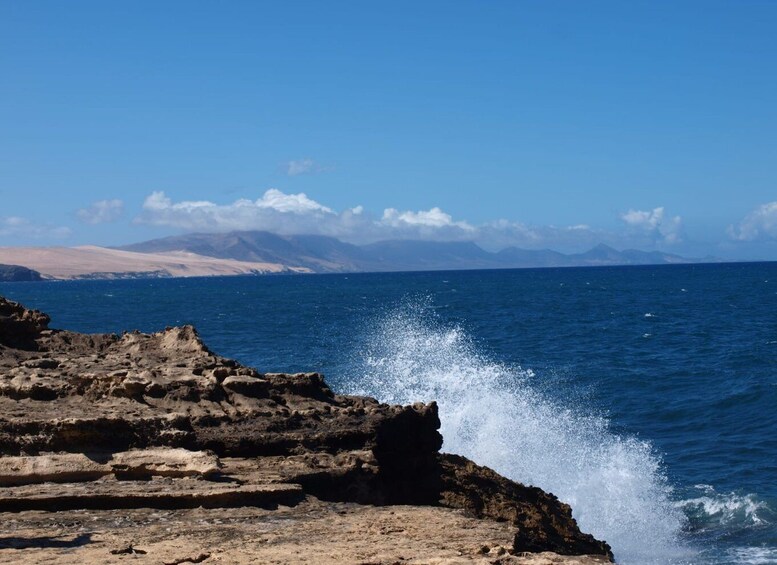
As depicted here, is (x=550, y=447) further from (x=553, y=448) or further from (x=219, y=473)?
(x=219, y=473)

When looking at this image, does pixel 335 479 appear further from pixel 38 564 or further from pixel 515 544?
pixel 38 564

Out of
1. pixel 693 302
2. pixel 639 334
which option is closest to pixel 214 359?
pixel 639 334

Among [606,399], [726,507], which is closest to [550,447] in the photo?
[726,507]

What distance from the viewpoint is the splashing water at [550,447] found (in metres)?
17.6

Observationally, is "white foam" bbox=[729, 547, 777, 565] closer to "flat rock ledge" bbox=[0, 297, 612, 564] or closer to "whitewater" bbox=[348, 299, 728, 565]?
"whitewater" bbox=[348, 299, 728, 565]

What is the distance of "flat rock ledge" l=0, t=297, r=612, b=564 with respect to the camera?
8305mm

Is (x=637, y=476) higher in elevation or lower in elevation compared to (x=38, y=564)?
lower

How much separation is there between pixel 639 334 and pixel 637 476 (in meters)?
29.1

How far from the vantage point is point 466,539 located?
8430mm

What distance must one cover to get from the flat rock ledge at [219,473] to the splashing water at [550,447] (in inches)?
177

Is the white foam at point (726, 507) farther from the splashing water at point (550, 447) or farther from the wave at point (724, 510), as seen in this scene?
the splashing water at point (550, 447)

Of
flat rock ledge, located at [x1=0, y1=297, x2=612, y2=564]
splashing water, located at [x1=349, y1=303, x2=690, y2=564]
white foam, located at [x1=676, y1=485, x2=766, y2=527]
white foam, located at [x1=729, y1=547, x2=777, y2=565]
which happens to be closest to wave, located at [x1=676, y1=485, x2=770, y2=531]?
white foam, located at [x1=676, y1=485, x2=766, y2=527]

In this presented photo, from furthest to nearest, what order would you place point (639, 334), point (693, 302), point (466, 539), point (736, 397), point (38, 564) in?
1. point (693, 302)
2. point (639, 334)
3. point (736, 397)
4. point (466, 539)
5. point (38, 564)

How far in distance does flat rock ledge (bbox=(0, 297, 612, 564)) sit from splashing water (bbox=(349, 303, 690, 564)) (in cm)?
450
